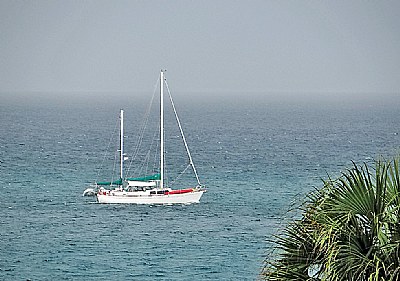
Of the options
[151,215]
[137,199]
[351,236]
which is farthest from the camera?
[137,199]

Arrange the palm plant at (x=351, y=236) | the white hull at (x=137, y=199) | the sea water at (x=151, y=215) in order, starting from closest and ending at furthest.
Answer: the palm plant at (x=351, y=236)
the sea water at (x=151, y=215)
the white hull at (x=137, y=199)

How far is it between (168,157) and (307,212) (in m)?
70.1

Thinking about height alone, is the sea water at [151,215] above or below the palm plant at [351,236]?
below

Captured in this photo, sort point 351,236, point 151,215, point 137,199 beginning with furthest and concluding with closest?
1. point 137,199
2. point 151,215
3. point 351,236

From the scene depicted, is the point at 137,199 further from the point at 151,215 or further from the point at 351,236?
the point at 351,236

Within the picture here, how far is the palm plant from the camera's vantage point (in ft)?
26.2

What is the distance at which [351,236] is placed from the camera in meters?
8.15

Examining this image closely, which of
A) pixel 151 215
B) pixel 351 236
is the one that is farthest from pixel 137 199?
pixel 351 236

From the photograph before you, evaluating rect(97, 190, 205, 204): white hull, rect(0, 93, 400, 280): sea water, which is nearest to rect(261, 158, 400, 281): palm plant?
rect(0, 93, 400, 280): sea water

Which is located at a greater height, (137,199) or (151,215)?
(137,199)

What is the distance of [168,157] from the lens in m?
78.8

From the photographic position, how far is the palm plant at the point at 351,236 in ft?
26.2

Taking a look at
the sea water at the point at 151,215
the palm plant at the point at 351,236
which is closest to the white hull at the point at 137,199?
the sea water at the point at 151,215

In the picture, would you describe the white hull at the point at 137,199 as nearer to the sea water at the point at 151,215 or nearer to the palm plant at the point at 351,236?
the sea water at the point at 151,215
